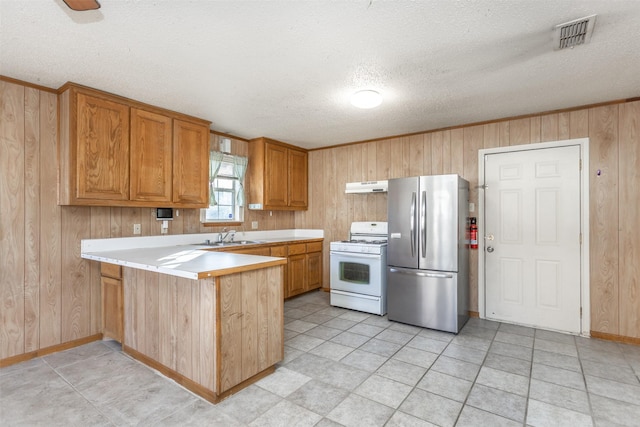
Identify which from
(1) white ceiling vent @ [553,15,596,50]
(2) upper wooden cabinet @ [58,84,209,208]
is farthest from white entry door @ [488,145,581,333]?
(2) upper wooden cabinet @ [58,84,209,208]

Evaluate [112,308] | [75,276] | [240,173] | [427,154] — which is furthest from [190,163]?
[427,154]

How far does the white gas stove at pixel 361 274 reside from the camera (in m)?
4.04

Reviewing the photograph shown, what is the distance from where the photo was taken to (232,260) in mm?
2514

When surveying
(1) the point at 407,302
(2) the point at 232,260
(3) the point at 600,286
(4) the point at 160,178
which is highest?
(4) the point at 160,178

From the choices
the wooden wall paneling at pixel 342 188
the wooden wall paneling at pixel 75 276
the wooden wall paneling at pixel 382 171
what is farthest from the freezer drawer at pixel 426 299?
the wooden wall paneling at pixel 75 276

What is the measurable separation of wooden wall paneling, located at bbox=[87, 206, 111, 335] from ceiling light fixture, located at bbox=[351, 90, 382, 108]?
2811mm

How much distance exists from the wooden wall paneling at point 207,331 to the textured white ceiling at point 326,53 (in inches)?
64.8

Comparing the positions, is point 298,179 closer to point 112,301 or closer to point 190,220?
point 190,220

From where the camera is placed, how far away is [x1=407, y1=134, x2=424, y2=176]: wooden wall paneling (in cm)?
434

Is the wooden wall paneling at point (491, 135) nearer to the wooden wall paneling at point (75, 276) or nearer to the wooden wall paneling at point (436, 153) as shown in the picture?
the wooden wall paneling at point (436, 153)

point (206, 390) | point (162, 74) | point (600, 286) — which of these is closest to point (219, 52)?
point (162, 74)

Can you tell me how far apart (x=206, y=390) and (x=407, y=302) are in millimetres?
2374

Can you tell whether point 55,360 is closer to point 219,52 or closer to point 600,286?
point 219,52

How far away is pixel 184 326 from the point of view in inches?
92.1
